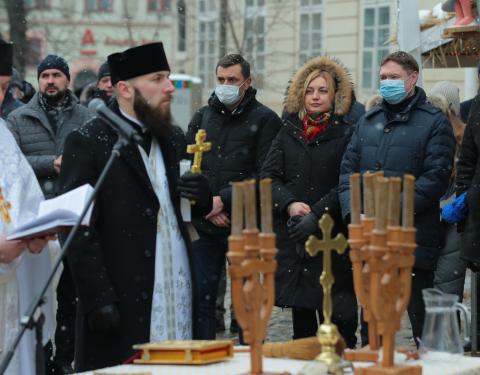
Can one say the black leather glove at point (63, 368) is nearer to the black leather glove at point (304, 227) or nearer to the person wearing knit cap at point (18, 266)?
the black leather glove at point (304, 227)

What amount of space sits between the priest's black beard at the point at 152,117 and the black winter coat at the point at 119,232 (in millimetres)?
144

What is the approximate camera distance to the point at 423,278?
8133 millimetres

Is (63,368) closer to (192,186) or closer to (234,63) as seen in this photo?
(234,63)

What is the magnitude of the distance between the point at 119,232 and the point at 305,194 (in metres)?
2.40

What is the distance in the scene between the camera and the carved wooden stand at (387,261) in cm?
446

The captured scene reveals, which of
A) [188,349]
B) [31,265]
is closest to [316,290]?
[31,265]

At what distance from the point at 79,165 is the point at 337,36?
79.4ft

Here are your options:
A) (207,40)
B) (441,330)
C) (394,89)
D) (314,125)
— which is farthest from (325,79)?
(207,40)

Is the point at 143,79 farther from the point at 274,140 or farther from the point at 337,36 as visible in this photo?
the point at 337,36

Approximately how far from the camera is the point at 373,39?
94.0 feet

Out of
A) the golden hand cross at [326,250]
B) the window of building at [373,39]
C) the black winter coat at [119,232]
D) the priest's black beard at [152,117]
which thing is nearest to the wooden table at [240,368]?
the golden hand cross at [326,250]

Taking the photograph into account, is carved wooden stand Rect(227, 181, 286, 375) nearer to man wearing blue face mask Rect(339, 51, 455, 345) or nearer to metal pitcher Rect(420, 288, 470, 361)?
metal pitcher Rect(420, 288, 470, 361)

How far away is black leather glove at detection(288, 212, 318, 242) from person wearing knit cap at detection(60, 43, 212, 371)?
1.81 m

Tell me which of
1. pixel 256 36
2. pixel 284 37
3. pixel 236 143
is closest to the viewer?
pixel 236 143
